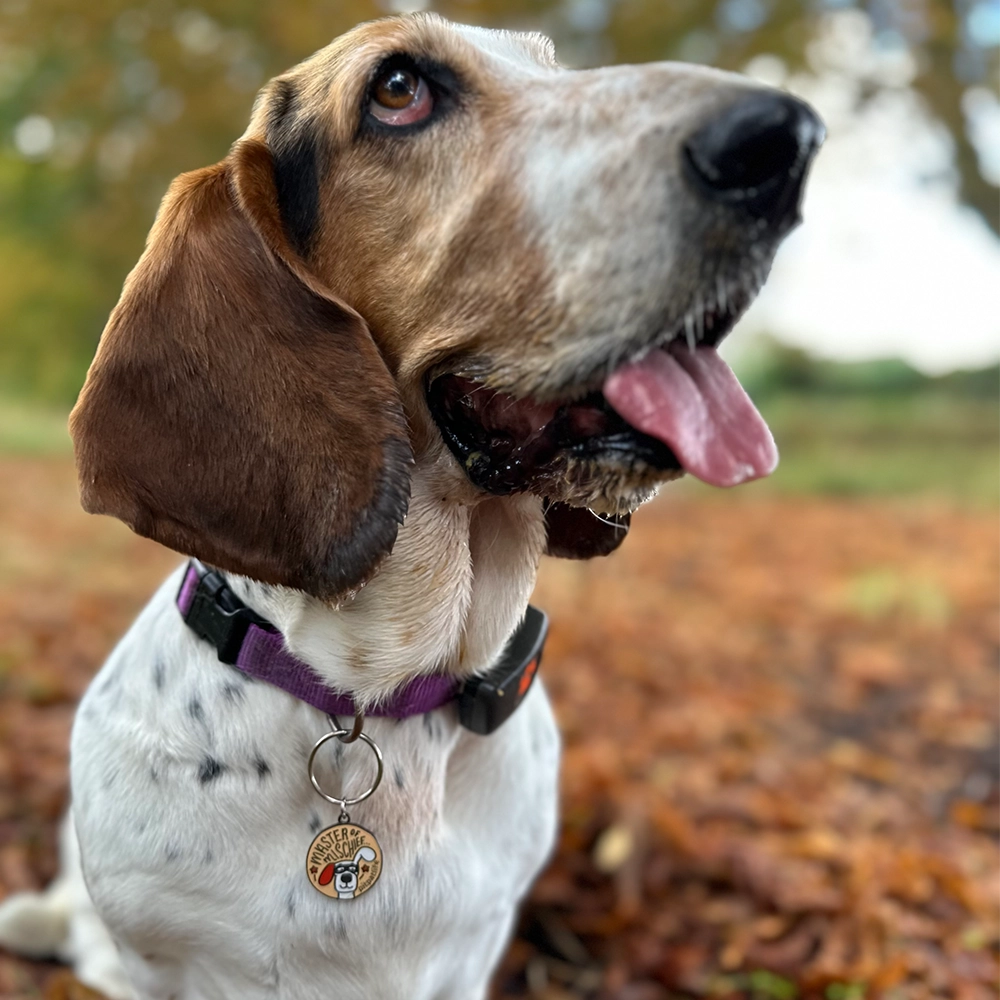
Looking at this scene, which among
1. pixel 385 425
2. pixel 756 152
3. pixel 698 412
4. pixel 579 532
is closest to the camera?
pixel 756 152

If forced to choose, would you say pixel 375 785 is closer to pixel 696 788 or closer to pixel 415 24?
pixel 415 24

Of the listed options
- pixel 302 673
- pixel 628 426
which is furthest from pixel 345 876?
Answer: pixel 628 426

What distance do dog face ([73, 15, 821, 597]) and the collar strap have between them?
0.24m

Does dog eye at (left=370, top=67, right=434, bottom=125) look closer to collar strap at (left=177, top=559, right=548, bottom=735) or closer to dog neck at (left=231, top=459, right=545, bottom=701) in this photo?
dog neck at (left=231, top=459, right=545, bottom=701)

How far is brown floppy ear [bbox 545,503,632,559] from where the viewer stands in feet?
7.54

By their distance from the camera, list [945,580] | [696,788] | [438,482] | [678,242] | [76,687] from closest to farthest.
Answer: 1. [678,242]
2. [438,482]
3. [696,788]
4. [76,687]
5. [945,580]

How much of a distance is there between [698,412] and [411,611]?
67 centimetres

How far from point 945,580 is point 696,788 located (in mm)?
4626

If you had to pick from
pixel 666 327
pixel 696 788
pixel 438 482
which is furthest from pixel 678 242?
pixel 696 788

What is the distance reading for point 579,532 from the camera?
2318mm

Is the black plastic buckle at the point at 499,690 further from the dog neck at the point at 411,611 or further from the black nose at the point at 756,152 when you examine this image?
the black nose at the point at 756,152

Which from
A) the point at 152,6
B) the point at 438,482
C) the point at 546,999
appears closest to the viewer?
the point at 438,482

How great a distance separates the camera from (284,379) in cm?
180

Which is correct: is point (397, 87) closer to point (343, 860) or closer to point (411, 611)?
point (411, 611)
